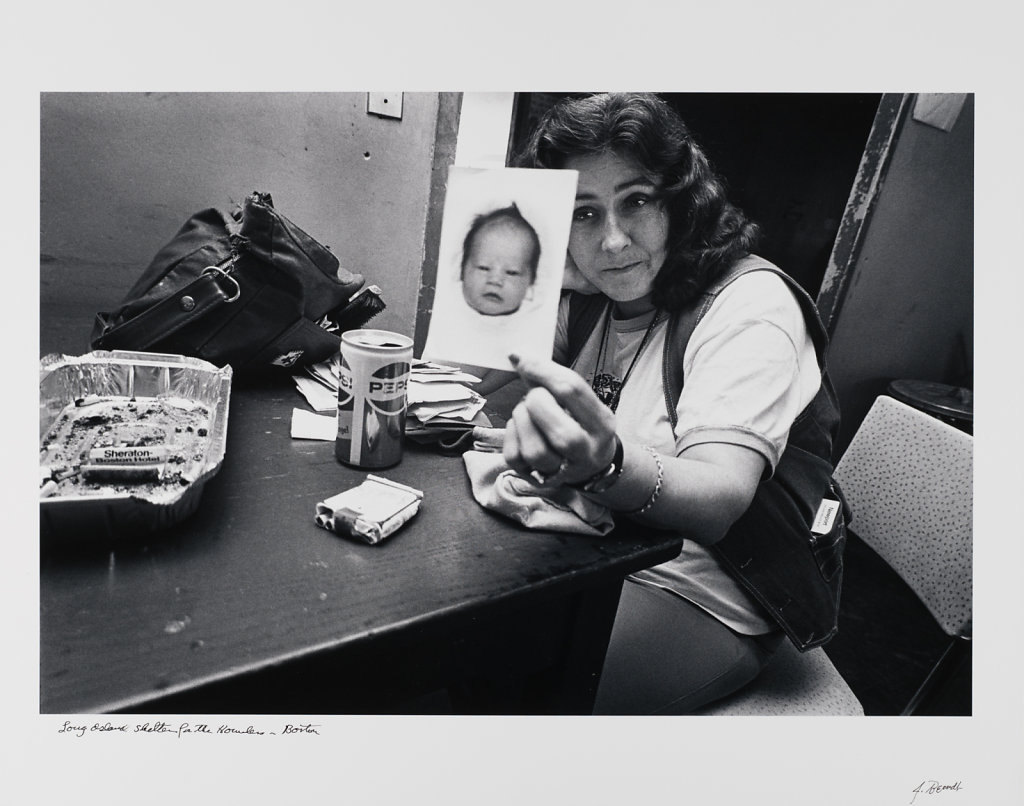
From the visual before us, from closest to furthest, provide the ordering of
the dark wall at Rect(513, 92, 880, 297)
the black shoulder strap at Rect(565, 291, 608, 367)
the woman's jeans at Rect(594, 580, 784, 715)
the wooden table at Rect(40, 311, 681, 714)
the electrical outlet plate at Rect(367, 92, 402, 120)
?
the wooden table at Rect(40, 311, 681, 714), the woman's jeans at Rect(594, 580, 784, 715), the black shoulder strap at Rect(565, 291, 608, 367), the electrical outlet plate at Rect(367, 92, 402, 120), the dark wall at Rect(513, 92, 880, 297)

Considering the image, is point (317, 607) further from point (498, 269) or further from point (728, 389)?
point (728, 389)

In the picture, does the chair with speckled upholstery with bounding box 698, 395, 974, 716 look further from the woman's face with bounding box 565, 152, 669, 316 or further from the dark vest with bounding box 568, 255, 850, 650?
the woman's face with bounding box 565, 152, 669, 316

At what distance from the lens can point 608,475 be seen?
0.54 meters

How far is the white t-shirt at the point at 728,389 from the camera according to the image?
0.63 meters

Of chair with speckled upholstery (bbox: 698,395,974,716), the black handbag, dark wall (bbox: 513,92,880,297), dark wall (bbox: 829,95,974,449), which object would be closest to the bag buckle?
the black handbag

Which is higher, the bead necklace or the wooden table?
the bead necklace

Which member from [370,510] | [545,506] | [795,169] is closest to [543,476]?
[545,506]

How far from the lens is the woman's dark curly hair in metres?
0.69

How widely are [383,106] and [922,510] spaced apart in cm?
118

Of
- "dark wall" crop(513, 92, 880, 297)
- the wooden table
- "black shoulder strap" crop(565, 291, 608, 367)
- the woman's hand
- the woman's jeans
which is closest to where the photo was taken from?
the wooden table
